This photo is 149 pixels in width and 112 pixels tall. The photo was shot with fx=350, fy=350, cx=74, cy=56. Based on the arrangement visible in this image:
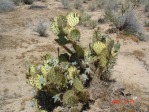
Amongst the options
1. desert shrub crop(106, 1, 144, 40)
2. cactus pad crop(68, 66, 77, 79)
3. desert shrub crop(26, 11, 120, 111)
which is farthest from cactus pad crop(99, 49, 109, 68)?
desert shrub crop(106, 1, 144, 40)

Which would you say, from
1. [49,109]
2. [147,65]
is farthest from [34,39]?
[49,109]

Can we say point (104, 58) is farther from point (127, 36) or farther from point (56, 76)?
point (127, 36)

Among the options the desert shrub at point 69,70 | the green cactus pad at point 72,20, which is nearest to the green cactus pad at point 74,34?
the desert shrub at point 69,70

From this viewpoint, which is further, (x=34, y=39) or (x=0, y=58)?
(x=34, y=39)

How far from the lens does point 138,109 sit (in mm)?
7348

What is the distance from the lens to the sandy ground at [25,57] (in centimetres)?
827

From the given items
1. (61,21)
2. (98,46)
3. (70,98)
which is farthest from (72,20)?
(70,98)

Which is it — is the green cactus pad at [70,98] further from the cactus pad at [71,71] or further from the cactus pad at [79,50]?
the cactus pad at [79,50]

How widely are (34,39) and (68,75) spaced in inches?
177

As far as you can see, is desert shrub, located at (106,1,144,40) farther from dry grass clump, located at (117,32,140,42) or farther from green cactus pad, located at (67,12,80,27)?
green cactus pad, located at (67,12,80,27)

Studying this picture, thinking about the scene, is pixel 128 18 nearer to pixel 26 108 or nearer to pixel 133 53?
pixel 133 53

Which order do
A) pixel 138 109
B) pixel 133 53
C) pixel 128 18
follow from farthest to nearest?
pixel 128 18
pixel 133 53
pixel 138 109

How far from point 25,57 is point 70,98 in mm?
3604

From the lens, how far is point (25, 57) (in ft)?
33.4
